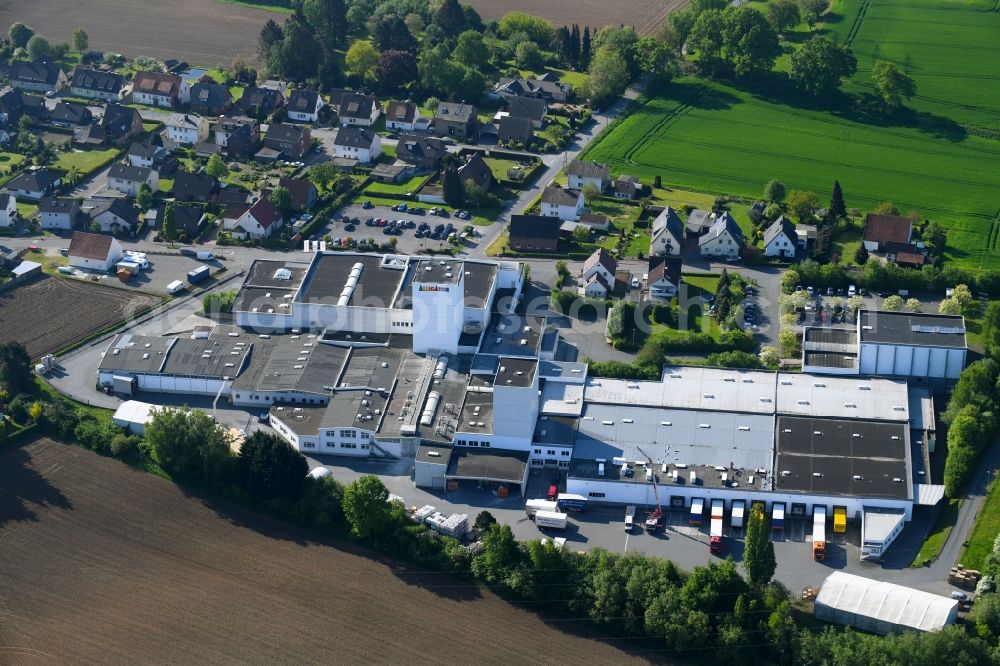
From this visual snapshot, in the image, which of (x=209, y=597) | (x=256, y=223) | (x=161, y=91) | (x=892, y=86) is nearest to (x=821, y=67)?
→ (x=892, y=86)

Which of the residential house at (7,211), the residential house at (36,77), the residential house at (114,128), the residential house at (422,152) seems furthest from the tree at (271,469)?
the residential house at (36,77)

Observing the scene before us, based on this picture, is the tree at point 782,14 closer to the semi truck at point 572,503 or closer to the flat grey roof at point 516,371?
the flat grey roof at point 516,371

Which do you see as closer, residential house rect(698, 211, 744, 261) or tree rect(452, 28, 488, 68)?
residential house rect(698, 211, 744, 261)

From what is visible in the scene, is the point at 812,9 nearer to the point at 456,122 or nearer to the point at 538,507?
the point at 456,122

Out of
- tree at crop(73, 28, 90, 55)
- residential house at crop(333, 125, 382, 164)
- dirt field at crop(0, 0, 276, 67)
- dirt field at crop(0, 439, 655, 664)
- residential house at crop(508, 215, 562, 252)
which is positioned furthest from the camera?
dirt field at crop(0, 0, 276, 67)

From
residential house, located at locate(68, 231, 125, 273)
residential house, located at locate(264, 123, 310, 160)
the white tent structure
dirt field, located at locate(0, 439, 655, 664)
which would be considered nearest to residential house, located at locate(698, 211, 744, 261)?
residential house, located at locate(264, 123, 310, 160)

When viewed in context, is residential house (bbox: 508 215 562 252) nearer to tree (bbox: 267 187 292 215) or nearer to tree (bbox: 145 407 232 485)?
tree (bbox: 267 187 292 215)
